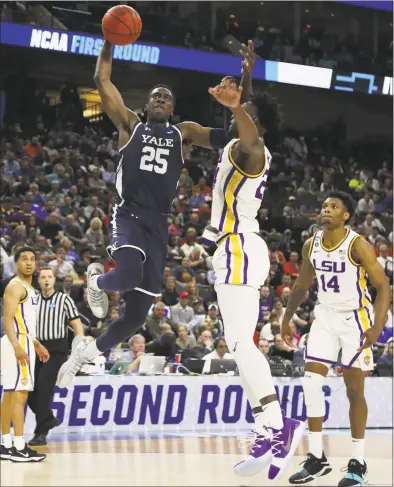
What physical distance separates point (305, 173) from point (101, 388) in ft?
43.4

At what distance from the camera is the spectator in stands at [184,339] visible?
1416 centimetres

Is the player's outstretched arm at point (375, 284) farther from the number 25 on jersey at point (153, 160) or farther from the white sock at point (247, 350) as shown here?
the number 25 on jersey at point (153, 160)

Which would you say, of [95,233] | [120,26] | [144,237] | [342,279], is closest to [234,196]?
[144,237]

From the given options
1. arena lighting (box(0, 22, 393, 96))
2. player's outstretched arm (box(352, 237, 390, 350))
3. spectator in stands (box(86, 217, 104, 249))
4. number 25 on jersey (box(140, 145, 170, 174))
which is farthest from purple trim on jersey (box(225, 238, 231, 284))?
arena lighting (box(0, 22, 393, 96))

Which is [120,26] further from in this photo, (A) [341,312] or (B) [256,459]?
(B) [256,459]

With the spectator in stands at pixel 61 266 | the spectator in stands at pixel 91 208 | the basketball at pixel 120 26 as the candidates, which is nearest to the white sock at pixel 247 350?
the basketball at pixel 120 26

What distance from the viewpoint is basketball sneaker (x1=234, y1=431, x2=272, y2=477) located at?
607 centimetres

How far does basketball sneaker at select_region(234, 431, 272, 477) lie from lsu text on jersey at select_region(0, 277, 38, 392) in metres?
3.07

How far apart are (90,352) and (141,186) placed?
4.26 ft

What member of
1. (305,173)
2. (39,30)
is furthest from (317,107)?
(39,30)

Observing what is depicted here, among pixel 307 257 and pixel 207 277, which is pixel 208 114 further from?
pixel 307 257

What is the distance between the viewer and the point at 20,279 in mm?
8727

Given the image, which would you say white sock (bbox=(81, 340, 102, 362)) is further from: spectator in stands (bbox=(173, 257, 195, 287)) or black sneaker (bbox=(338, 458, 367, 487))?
spectator in stands (bbox=(173, 257, 195, 287))

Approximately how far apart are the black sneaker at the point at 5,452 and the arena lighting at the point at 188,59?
12.7 m
